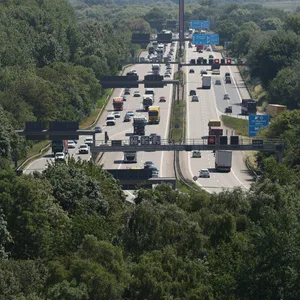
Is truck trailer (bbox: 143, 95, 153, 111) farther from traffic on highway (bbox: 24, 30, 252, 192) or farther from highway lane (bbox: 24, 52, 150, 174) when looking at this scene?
highway lane (bbox: 24, 52, 150, 174)

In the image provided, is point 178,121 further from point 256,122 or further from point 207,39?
point 207,39

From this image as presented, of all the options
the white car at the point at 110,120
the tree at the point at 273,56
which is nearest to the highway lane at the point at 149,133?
the white car at the point at 110,120

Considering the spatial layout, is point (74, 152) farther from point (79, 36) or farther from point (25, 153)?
point (79, 36)

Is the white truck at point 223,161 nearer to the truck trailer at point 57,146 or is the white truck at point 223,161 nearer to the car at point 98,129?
the truck trailer at point 57,146

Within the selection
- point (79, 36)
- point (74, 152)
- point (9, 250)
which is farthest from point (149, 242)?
point (79, 36)

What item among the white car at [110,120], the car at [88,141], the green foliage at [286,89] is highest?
the car at [88,141]

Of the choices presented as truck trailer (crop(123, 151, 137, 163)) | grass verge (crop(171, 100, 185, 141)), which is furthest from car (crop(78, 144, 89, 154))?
grass verge (crop(171, 100, 185, 141))

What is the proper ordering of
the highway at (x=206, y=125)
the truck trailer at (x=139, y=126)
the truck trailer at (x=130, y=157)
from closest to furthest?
the highway at (x=206, y=125) → the truck trailer at (x=130, y=157) → the truck trailer at (x=139, y=126)
